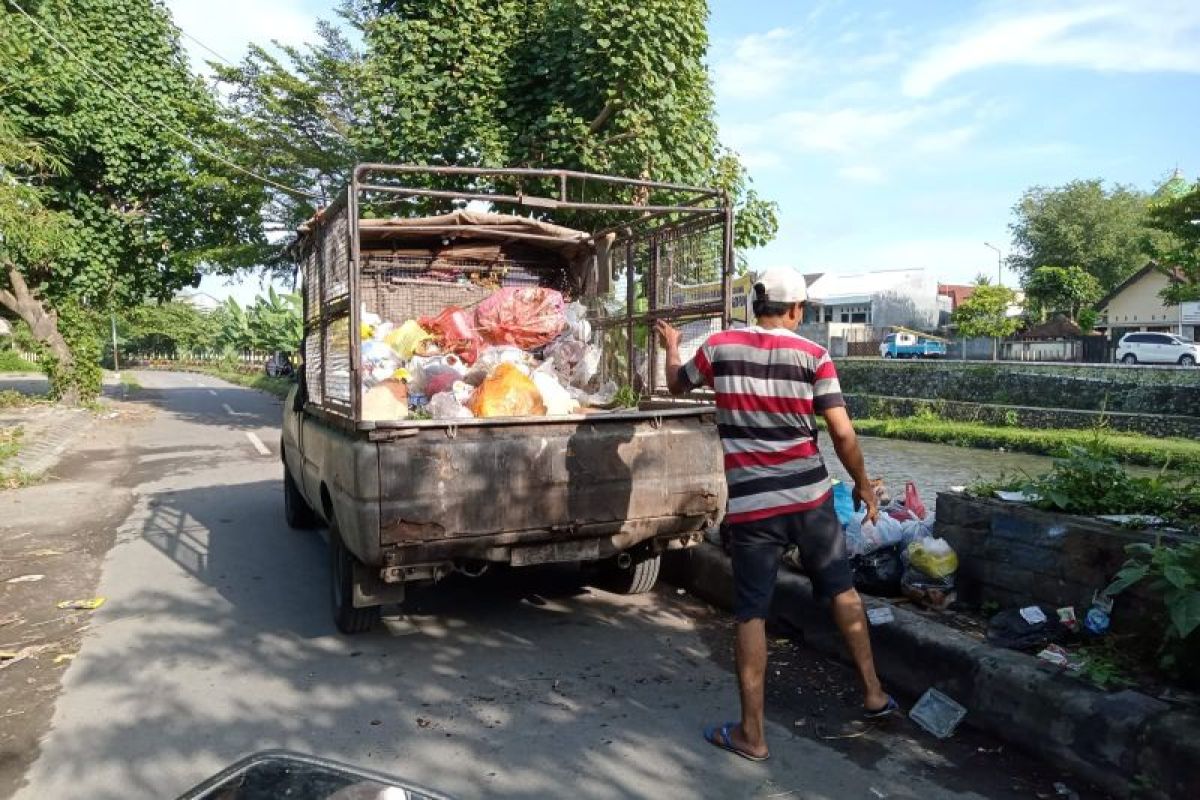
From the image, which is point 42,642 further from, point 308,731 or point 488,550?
point 488,550

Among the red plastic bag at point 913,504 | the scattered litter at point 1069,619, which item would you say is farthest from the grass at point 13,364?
the scattered litter at point 1069,619

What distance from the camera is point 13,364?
48062 millimetres

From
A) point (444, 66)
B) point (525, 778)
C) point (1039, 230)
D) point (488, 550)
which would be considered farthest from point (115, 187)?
point (1039, 230)

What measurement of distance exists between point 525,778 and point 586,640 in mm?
1549

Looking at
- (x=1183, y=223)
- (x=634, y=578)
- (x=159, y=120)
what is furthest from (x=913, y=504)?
(x=1183, y=223)

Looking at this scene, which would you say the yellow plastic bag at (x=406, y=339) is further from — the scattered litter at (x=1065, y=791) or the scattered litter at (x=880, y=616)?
the scattered litter at (x=1065, y=791)

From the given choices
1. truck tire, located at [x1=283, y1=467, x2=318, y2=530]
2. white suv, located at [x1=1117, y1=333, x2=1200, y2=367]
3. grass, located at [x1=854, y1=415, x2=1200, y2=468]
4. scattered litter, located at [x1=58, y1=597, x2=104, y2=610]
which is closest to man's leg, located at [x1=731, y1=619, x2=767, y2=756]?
scattered litter, located at [x1=58, y1=597, x2=104, y2=610]

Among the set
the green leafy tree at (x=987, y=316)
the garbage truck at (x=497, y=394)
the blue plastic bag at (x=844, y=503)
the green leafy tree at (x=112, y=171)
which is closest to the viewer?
the garbage truck at (x=497, y=394)

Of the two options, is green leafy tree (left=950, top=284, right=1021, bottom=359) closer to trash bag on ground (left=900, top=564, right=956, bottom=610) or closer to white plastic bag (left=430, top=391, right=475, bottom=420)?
trash bag on ground (left=900, top=564, right=956, bottom=610)

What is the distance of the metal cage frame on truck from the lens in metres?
4.29

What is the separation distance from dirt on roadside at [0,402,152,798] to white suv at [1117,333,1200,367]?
116ft

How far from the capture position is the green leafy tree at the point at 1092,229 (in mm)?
49812

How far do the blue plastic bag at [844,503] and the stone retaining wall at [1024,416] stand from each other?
42.4ft

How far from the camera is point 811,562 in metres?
3.54
